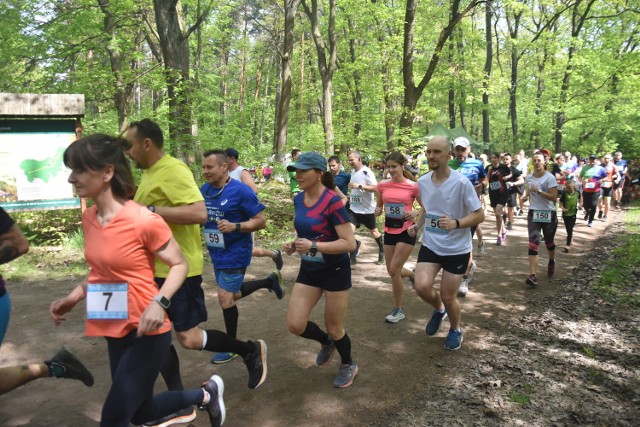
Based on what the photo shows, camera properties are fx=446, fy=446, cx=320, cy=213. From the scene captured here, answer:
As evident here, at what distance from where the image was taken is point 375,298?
269 inches

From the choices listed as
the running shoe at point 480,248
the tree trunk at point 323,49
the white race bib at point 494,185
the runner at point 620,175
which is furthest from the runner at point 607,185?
the tree trunk at point 323,49

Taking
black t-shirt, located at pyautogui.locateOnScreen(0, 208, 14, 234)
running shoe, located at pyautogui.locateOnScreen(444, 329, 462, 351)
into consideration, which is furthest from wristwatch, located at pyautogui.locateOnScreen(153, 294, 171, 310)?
running shoe, located at pyautogui.locateOnScreen(444, 329, 462, 351)

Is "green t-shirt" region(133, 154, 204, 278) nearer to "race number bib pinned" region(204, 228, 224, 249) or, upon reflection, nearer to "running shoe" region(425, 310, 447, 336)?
"race number bib pinned" region(204, 228, 224, 249)

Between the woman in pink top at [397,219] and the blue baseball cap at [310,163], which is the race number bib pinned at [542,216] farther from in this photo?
the blue baseball cap at [310,163]

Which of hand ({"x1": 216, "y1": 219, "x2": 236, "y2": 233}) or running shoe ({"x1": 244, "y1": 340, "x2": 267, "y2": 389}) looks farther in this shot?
hand ({"x1": 216, "y1": 219, "x2": 236, "y2": 233})

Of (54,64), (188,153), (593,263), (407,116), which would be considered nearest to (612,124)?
(407,116)

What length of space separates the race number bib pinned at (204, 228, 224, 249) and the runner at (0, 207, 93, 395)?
1630 mm

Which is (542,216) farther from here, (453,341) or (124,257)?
(124,257)

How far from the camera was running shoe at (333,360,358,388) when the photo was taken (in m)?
4.02

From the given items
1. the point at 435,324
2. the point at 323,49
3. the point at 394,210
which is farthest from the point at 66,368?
the point at 323,49

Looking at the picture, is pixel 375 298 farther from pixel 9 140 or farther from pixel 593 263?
pixel 9 140

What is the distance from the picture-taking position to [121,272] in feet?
7.65

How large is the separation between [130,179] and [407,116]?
1236 centimetres

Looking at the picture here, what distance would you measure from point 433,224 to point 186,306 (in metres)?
2.68
